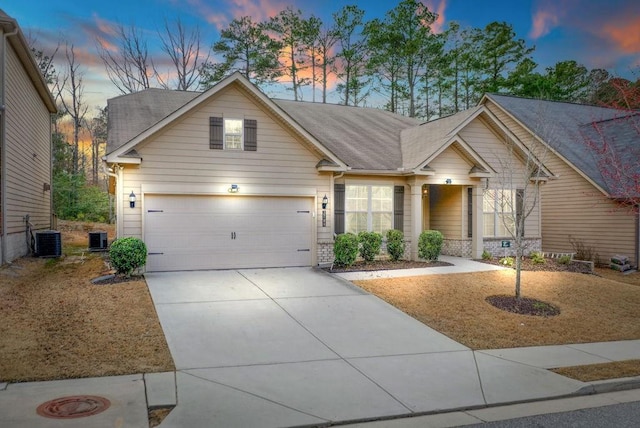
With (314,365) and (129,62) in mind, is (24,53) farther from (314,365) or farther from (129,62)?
(129,62)

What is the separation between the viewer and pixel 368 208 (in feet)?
49.8

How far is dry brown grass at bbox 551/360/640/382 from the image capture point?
598 cm

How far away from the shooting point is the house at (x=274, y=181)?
40.7ft

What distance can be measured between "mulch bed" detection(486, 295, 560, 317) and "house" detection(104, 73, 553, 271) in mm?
2804

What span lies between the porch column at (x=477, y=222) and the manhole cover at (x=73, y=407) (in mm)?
13703

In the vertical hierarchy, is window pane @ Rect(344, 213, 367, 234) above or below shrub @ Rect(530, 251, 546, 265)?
above

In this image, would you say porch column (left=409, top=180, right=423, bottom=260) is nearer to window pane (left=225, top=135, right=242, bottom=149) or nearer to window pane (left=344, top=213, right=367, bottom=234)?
window pane (left=344, top=213, right=367, bottom=234)

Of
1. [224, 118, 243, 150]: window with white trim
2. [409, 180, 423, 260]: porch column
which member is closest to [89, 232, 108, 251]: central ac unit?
[224, 118, 243, 150]: window with white trim

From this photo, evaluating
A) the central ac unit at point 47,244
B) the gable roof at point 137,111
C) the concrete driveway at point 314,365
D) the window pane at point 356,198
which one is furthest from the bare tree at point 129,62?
the concrete driveway at point 314,365

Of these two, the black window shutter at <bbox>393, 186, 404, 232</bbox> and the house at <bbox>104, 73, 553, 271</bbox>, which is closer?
the house at <bbox>104, 73, 553, 271</bbox>

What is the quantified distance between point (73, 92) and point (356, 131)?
25.5 m

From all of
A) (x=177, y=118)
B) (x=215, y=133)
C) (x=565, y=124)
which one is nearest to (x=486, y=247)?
(x=565, y=124)

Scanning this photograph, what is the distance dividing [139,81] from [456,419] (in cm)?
3245

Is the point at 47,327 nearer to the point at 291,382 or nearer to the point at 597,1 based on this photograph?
the point at 291,382
